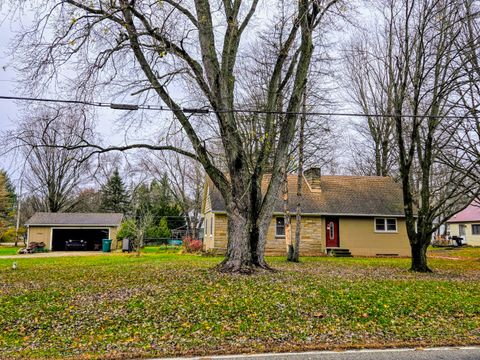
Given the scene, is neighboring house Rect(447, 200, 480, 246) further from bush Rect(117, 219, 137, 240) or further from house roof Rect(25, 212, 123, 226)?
house roof Rect(25, 212, 123, 226)

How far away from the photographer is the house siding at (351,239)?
73.8 ft

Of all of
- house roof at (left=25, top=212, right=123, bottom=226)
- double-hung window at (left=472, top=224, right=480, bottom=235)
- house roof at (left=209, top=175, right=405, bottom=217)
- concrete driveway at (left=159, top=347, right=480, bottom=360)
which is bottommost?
concrete driveway at (left=159, top=347, right=480, bottom=360)

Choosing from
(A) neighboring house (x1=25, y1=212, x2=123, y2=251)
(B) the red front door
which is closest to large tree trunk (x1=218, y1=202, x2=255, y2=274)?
(B) the red front door

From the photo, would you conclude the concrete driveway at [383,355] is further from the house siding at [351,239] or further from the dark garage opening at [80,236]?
the dark garage opening at [80,236]

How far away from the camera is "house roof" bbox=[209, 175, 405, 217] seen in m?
22.9

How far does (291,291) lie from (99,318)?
13.3ft

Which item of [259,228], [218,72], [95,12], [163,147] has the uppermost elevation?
[95,12]

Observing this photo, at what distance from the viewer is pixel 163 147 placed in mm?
10711

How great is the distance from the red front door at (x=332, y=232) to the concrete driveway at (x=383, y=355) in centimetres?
1755

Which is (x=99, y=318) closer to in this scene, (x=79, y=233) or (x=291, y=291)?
(x=291, y=291)

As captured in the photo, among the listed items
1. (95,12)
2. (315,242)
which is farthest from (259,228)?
(315,242)

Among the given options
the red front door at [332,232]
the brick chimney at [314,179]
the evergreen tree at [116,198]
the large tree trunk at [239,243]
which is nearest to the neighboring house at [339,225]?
the red front door at [332,232]

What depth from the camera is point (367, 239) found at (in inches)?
910

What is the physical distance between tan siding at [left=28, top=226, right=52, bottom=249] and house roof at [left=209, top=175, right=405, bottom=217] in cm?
1608
